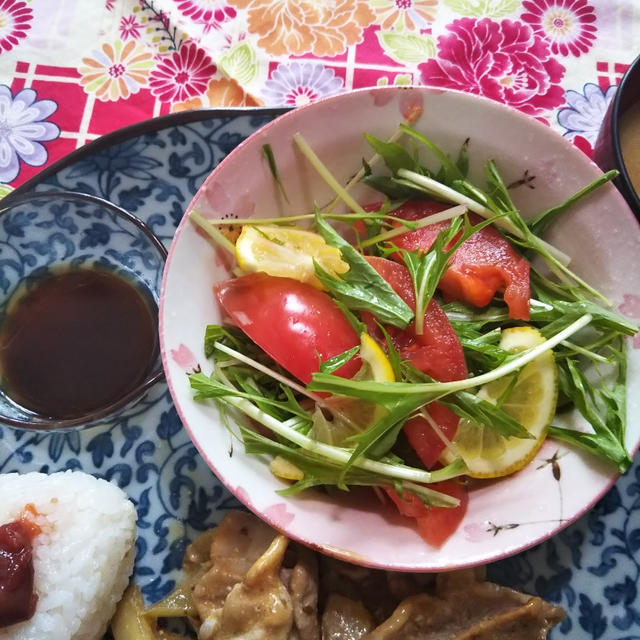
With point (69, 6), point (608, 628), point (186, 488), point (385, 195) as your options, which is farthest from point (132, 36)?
point (608, 628)

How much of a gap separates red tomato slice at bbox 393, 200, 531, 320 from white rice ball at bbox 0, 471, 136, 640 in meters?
1.04

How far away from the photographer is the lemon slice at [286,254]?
1.62 meters

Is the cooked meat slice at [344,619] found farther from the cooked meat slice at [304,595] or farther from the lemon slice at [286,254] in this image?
the lemon slice at [286,254]

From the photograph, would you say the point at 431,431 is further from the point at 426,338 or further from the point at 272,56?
the point at 272,56

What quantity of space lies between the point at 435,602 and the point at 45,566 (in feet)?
3.22

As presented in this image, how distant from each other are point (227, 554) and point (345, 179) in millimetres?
1032

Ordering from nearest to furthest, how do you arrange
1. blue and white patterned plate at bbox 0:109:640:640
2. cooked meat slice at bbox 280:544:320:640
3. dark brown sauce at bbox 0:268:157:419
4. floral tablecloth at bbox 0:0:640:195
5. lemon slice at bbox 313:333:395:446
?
lemon slice at bbox 313:333:395:446 → cooked meat slice at bbox 280:544:320:640 → blue and white patterned plate at bbox 0:109:640:640 → dark brown sauce at bbox 0:268:157:419 → floral tablecloth at bbox 0:0:640:195

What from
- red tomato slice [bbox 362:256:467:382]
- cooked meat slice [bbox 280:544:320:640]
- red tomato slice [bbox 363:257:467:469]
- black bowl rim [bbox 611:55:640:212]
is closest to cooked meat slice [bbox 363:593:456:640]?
cooked meat slice [bbox 280:544:320:640]

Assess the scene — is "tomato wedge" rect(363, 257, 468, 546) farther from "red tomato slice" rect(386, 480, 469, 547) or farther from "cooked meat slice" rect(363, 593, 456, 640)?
"cooked meat slice" rect(363, 593, 456, 640)

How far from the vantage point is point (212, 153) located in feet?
6.66

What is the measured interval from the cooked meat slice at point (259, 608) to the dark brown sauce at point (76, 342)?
615 mm

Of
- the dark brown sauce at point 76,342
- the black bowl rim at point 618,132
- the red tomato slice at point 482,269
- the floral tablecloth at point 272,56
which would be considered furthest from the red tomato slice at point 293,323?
the floral tablecloth at point 272,56

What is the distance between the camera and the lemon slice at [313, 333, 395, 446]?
1509 millimetres

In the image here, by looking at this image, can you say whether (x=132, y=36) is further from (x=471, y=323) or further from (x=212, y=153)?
(x=471, y=323)
